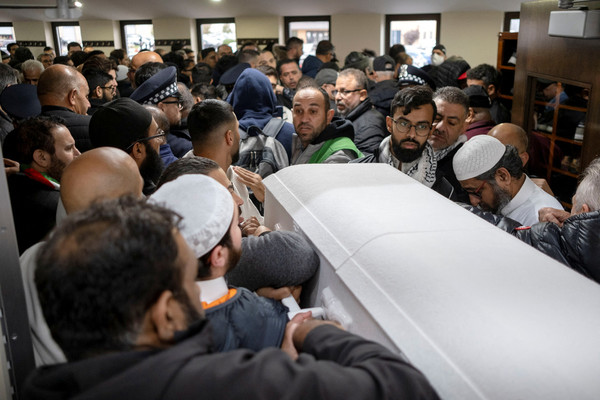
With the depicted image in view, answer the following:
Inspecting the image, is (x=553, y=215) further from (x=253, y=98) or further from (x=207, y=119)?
(x=253, y=98)

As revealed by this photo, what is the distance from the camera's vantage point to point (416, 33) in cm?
991

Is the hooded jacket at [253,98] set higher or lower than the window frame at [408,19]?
lower

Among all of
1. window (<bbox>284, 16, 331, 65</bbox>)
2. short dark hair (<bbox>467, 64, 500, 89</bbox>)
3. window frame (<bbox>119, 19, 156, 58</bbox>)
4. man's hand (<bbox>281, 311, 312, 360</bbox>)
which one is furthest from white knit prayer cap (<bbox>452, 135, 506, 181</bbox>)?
window frame (<bbox>119, 19, 156, 58</bbox>)

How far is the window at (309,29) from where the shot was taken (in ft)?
33.9

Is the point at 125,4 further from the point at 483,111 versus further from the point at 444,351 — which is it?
the point at 444,351

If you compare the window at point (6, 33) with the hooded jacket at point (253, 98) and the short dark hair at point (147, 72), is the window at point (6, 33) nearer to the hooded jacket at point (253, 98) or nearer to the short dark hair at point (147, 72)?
the short dark hair at point (147, 72)

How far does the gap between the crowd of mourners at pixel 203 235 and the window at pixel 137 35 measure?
28.3ft

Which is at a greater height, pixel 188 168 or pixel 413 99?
pixel 413 99

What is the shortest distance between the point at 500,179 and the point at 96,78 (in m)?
3.18

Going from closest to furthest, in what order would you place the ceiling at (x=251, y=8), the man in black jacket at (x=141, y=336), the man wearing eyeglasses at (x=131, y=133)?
the man in black jacket at (x=141, y=336), the man wearing eyeglasses at (x=131, y=133), the ceiling at (x=251, y=8)

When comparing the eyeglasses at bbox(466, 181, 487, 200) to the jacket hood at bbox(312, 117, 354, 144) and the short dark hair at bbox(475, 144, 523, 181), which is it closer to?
the short dark hair at bbox(475, 144, 523, 181)

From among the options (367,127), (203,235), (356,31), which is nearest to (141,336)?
(203,235)

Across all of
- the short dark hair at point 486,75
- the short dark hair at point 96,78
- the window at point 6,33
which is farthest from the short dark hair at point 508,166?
the window at point 6,33

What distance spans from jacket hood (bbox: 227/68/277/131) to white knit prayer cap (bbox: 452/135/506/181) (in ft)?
4.35
